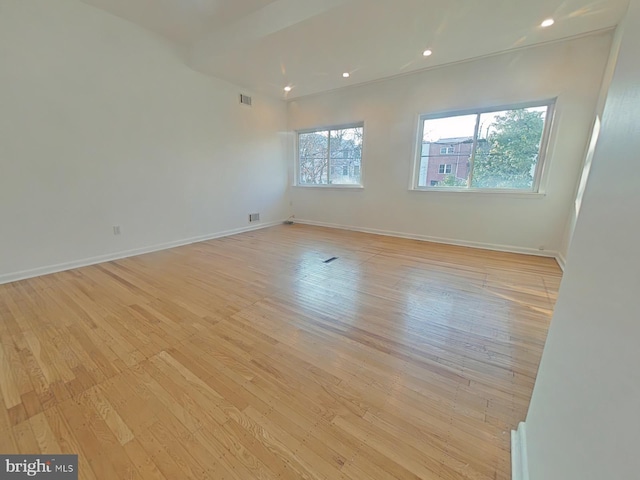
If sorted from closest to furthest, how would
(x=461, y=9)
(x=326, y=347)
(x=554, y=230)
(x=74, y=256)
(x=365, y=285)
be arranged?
(x=326, y=347) < (x=461, y=9) < (x=365, y=285) < (x=74, y=256) < (x=554, y=230)

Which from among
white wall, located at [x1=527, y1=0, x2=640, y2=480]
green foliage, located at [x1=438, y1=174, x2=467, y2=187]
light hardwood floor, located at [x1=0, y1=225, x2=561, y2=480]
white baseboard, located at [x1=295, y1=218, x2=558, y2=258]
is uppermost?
green foliage, located at [x1=438, y1=174, x2=467, y2=187]

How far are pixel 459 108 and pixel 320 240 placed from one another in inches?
119

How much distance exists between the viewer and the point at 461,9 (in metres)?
2.55

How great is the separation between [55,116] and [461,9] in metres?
4.41

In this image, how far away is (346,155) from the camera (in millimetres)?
5457

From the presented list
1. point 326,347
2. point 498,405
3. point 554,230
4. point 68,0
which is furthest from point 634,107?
point 68,0

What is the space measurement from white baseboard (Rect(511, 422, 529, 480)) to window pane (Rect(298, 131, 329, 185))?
207 inches

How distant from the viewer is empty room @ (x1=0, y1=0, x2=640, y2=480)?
93cm

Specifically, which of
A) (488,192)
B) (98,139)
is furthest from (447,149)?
(98,139)

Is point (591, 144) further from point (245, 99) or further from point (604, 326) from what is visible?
point (245, 99)

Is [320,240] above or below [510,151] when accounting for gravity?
below

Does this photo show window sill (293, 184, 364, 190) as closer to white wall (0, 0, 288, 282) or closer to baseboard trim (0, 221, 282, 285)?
white wall (0, 0, 288, 282)

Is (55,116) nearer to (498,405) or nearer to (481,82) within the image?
(498,405)

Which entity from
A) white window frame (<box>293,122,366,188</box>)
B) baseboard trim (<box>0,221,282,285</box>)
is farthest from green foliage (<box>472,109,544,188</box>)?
baseboard trim (<box>0,221,282,285</box>)
